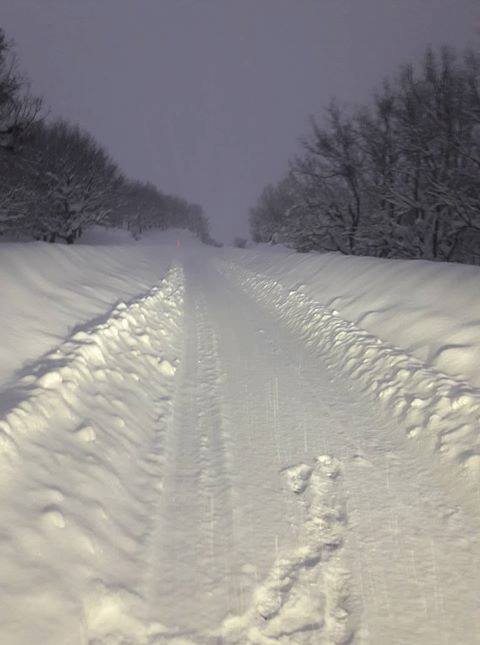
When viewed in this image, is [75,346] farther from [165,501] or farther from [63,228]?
[63,228]

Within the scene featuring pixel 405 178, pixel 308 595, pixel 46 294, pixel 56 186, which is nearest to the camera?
pixel 308 595

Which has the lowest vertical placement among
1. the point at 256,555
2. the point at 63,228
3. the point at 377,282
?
the point at 256,555

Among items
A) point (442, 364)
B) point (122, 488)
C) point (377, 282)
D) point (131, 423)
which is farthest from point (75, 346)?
point (377, 282)

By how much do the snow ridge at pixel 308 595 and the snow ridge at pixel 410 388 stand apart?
1.39 m

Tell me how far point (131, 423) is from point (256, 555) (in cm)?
209

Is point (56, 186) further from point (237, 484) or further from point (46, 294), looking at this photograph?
point (237, 484)

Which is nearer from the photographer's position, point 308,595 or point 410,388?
point 308,595

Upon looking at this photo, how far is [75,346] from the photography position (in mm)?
5184

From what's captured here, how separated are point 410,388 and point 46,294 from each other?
6.34m

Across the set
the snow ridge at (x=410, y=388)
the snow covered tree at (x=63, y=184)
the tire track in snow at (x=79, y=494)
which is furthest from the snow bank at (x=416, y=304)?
the snow covered tree at (x=63, y=184)

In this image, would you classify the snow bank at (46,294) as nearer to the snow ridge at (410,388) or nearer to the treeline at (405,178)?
the snow ridge at (410,388)

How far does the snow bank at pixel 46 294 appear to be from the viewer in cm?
493

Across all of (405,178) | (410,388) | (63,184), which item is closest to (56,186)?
(63,184)

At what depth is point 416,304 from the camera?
718 centimetres
